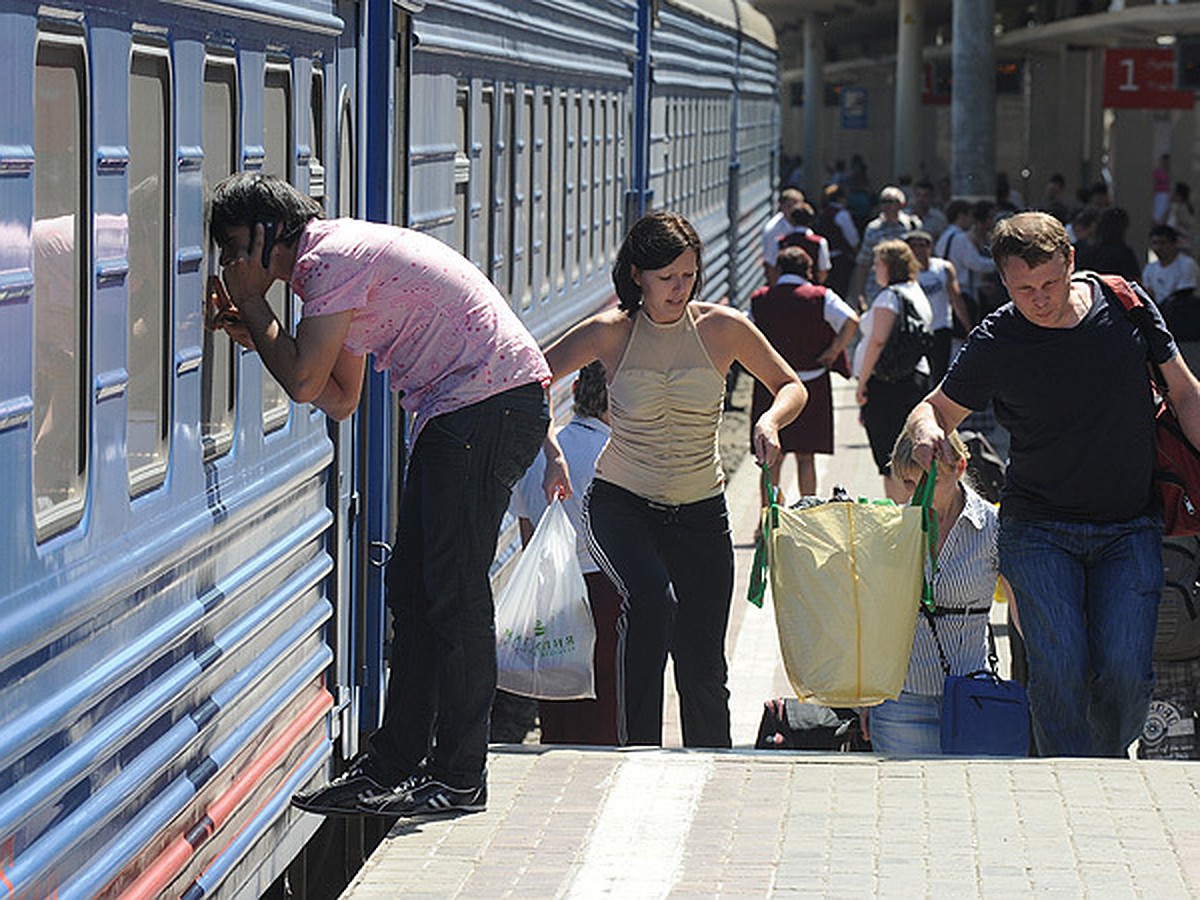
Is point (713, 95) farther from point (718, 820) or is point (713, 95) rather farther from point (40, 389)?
point (40, 389)

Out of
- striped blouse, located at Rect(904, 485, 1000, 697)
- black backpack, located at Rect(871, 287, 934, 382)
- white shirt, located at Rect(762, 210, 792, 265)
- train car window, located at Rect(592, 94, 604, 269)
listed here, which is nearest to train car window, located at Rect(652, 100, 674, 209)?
white shirt, located at Rect(762, 210, 792, 265)

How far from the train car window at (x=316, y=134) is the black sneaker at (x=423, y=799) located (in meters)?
1.33

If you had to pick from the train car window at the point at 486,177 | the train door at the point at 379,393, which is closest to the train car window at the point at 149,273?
Answer: the train door at the point at 379,393

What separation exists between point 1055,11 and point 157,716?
40.0 m

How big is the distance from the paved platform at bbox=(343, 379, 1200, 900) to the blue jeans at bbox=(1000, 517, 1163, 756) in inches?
13.8

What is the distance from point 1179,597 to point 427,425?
8.17 feet

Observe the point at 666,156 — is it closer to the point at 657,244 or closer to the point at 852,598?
the point at 657,244

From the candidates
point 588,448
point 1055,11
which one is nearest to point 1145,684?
point 588,448

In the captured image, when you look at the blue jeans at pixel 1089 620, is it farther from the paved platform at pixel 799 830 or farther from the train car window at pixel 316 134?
the train car window at pixel 316 134

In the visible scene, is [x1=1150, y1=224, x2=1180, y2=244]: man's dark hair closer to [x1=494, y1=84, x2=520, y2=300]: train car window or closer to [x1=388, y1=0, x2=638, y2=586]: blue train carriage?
[x1=388, y1=0, x2=638, y2=586]: blue train carriage

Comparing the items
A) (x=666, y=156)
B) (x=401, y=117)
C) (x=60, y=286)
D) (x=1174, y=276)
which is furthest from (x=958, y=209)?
(x=60, y=286)

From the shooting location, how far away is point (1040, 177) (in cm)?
4416

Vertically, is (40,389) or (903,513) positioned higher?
(40,389)

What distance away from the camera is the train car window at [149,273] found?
419cm
